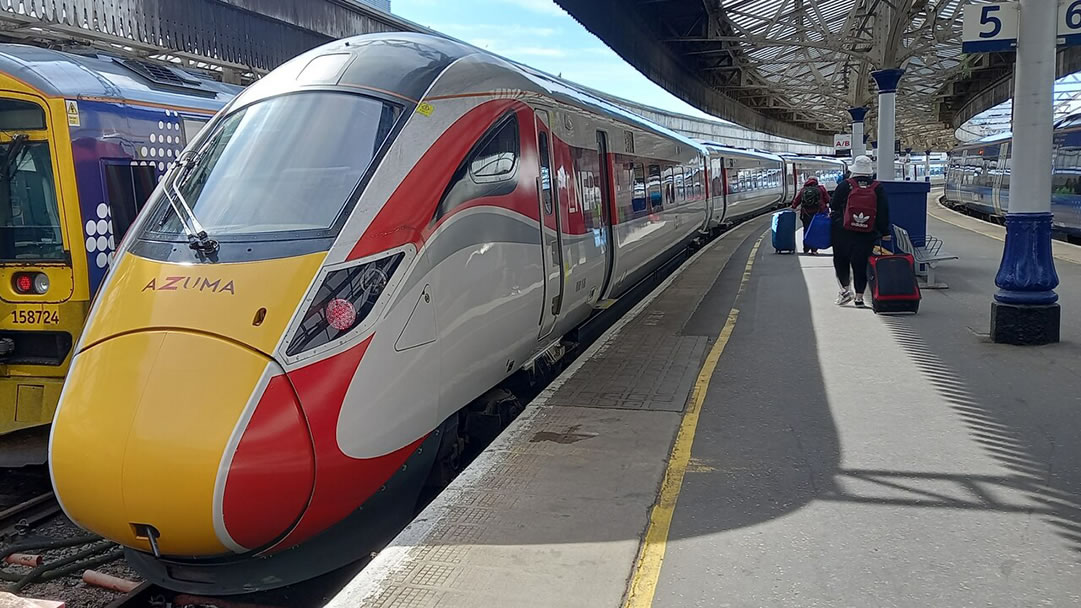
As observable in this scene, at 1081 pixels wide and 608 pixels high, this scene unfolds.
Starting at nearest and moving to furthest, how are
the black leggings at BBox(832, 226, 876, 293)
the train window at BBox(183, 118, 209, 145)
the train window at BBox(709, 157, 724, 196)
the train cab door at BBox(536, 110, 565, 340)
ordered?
the train cab door at BBox(536, 110, 565, 340), the train window at BBox(183, 118, 209, 145), the black leggings at BBox(832, 226, 876, 293), the train window at BBox(709, 157, 724, 196)

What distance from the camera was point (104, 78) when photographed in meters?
6.67

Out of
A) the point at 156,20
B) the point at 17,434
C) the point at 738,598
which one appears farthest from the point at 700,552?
the point at 156,20

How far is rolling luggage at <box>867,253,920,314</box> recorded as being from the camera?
941 centimetres

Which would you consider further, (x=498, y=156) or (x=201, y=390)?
(x=498, y=156)

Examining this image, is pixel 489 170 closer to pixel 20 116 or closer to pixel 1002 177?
pixel 20 116

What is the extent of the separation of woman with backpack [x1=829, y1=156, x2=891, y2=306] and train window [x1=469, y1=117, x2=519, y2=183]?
5.08 meters

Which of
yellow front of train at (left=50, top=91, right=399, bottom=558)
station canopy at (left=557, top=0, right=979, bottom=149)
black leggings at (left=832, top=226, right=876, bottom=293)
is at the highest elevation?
station canopy at (left=557, top=0, right=979, bottom=149)

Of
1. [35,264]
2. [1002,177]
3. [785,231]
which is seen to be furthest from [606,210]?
[1002,177]

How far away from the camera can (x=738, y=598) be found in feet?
10.9

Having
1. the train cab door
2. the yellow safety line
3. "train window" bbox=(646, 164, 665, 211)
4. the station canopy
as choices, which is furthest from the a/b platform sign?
the station canopy

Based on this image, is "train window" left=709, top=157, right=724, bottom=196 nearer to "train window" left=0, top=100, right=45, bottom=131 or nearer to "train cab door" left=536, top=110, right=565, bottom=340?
"train cab door" left=536, top=110, right=565, bottom=340

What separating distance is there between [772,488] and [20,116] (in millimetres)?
5741

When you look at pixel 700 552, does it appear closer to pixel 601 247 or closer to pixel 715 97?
pixel 601 247

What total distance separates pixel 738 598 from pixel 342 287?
221cm
